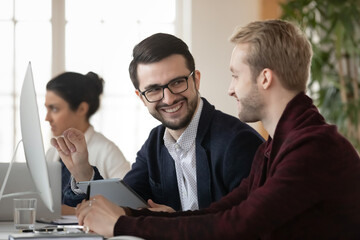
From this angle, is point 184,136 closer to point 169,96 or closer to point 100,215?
point 169,96

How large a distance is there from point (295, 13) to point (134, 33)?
1.46 meters

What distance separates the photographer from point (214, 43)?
607 cm

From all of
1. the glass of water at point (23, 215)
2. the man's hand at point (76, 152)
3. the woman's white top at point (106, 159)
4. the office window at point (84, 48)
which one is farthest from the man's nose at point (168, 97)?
the office window at point (84, 48)

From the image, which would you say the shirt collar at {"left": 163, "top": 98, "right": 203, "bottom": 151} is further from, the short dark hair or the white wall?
the white wall

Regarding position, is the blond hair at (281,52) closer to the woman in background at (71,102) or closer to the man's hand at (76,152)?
the man's hand at (76,152)

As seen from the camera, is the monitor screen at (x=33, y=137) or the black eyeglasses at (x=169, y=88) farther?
the black eyeglasses at (x=169, y=88)

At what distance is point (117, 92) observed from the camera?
6.24 meters

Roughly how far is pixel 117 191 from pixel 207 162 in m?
0.43

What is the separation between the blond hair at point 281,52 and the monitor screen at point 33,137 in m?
0.67

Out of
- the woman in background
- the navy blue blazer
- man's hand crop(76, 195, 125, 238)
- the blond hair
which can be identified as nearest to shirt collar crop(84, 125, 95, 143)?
the woman in background

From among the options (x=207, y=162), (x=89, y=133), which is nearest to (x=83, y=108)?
(x=89, y=133)

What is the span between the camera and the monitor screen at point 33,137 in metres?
1.92

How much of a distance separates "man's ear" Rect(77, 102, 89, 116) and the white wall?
1879 millimetres

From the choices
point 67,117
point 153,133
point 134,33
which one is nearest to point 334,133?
point 153,133
